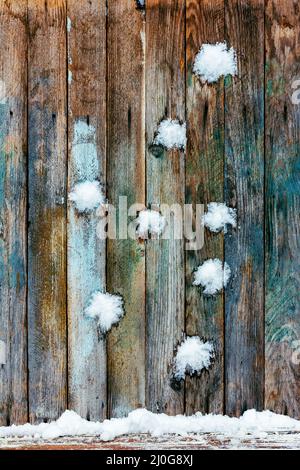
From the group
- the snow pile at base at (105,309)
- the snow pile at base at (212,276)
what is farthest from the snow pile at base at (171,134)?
the snow pile at base at (105,309)

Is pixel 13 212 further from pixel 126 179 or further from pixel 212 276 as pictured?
pixel 212 276

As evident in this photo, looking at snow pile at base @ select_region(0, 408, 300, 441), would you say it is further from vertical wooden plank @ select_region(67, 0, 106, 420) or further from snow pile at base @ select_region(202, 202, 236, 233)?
snow pile at base @ select_region(202, 202, 236, 233)

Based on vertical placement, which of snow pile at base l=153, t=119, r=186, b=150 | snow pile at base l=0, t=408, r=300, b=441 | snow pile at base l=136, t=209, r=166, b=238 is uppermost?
snow pile at base l=153, t=119, r=186, b=150

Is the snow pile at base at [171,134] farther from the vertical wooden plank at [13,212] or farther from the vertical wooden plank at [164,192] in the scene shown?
the vertical wooden plank at [13,212]

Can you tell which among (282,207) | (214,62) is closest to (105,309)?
(282,207)

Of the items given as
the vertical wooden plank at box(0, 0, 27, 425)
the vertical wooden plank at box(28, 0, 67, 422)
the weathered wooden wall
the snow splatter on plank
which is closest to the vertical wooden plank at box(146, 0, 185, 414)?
the weathered wooden wall
